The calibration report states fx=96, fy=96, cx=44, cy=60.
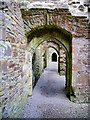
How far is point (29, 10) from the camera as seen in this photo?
112 inches

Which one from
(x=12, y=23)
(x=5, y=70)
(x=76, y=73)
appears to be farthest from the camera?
(x=76, y=73)

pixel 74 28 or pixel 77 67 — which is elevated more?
pixel 74 28

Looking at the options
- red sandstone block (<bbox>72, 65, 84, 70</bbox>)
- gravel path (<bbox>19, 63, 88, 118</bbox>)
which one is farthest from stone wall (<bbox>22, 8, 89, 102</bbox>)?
gravel path (<bbox>19, 63, 88, 118</bbox>)

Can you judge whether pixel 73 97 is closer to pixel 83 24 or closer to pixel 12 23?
pixel 83 24

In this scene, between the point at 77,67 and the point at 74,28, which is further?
the point at 77,67

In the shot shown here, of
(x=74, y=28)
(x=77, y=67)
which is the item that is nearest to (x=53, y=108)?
(x=77, y=67)

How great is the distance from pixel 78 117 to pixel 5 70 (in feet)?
7.28

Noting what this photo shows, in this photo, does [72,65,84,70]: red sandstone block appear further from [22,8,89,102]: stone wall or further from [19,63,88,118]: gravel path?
[19,63,88,118]: gravel path

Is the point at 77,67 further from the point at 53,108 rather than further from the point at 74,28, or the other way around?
the point at 53,108

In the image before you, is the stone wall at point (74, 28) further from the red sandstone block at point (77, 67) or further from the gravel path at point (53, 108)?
the gravel path at point (53, 108)

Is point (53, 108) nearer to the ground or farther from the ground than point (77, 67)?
nearer to the ground

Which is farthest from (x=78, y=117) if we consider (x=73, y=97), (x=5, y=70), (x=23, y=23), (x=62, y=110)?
(x=23, y=23)

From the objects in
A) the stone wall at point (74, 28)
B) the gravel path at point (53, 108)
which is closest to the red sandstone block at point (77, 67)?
the stone wall at point (74, 28)

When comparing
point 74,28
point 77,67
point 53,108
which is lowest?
point 53,108
